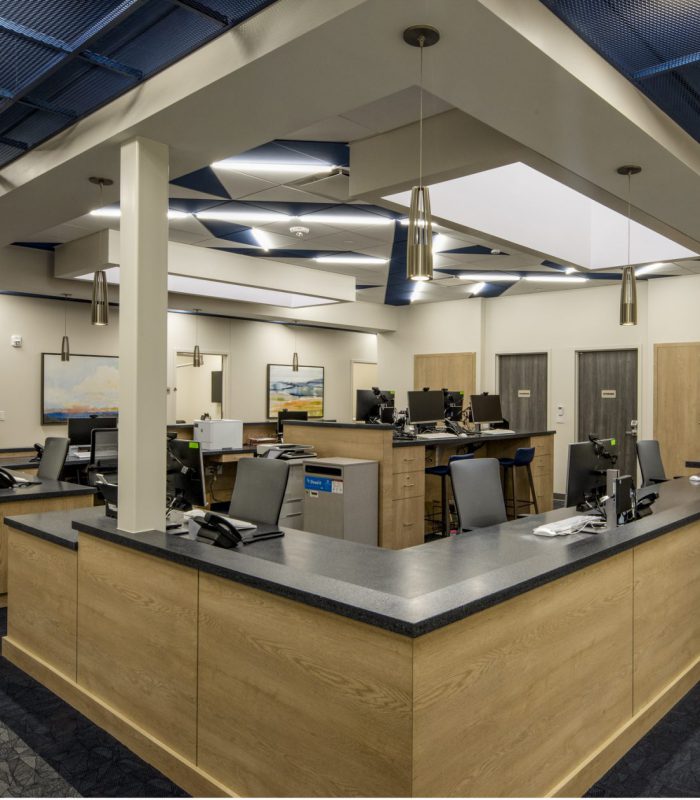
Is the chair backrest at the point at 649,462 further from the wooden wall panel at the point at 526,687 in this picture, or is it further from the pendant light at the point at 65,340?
the pendant light at the point at 65,340

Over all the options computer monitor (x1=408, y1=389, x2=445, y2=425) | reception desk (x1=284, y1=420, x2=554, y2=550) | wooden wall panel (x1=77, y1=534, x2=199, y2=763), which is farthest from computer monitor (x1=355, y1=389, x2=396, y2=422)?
wooden wall panel (x1=77, y1=534, x2=199, y2=763)

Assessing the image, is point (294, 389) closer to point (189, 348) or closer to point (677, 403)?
point (189, 348)

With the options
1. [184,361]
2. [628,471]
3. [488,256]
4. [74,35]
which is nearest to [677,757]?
[74,35]

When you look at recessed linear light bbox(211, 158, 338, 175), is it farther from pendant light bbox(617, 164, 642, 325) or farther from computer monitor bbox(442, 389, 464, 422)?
computer monitor bbox(442, 389, 464, 422)

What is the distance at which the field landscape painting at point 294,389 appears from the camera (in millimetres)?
11133

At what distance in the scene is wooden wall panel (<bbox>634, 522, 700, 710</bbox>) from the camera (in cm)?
285

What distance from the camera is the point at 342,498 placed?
5.39m

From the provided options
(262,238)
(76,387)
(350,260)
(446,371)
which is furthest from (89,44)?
(446,371)

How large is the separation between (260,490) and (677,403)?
21.8ft

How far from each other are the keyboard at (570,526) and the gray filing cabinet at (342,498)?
7.79 ft

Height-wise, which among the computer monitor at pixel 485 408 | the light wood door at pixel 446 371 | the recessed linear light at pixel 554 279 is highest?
the recessed linear light at pixel 554 279

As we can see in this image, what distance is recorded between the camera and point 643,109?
3184mm

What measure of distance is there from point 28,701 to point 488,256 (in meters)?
6.04

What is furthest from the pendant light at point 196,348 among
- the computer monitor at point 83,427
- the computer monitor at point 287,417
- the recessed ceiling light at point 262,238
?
the computer monitor at point 83,427
